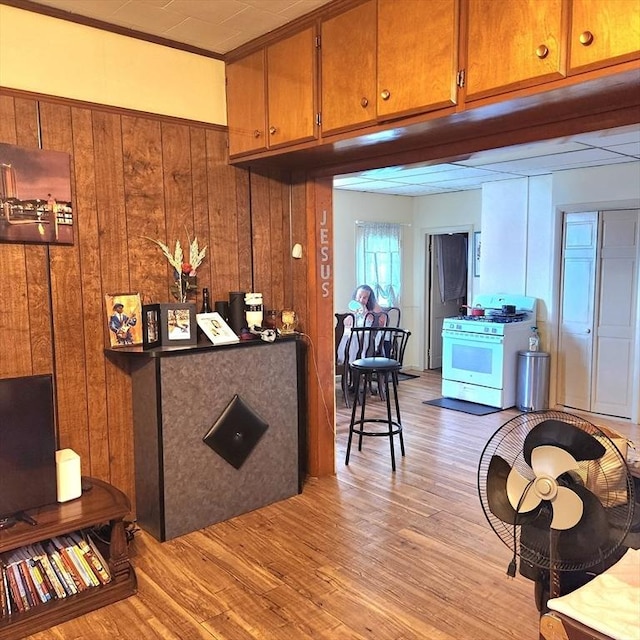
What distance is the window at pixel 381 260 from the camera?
285 inches

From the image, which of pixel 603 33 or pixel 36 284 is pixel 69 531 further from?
pixel 603 33

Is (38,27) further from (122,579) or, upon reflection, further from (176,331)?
(122,579)

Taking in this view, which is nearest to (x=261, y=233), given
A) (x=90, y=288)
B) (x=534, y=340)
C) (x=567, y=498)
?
(x=90, y=288)

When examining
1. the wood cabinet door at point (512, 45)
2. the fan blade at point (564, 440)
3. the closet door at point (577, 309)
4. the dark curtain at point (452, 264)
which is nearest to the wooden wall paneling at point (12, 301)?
the wood cabinet door at point (512, 45)

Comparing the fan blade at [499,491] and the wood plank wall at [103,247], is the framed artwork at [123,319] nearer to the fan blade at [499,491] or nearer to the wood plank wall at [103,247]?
the wood plank wall at [103,247]

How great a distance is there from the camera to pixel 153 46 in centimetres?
317

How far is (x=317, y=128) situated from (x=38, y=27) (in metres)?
1.45

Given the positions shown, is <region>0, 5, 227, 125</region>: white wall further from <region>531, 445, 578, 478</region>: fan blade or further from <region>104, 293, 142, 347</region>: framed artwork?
<region>531, 445, 578, 478</region>: fan blade

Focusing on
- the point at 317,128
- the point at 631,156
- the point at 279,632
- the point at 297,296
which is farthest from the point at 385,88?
the point at 631,156

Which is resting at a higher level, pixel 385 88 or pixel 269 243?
pixel 385 88

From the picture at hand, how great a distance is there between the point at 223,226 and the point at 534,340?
3.72 metres

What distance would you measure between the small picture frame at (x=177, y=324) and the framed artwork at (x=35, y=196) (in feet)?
1.98

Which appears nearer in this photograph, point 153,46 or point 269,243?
point 153,46

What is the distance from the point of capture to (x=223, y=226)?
11.6 ft
